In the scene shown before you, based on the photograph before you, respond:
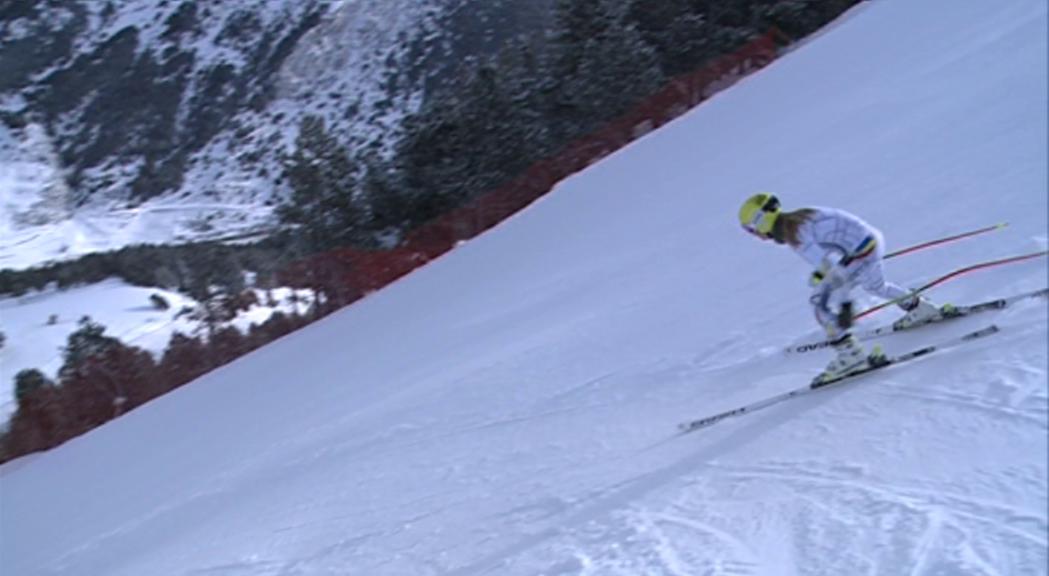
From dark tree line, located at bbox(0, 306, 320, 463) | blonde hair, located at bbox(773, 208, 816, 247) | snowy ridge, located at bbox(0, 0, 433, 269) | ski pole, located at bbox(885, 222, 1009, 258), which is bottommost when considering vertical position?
ski pole, located at bbox(885, 222, 1009, 258)

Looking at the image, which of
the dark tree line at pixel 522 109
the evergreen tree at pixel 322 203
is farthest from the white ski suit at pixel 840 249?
the evergreen tree at pixel 322 203

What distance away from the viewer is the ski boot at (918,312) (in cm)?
586

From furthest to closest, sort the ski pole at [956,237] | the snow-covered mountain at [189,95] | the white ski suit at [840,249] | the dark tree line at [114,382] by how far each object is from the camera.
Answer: the snow-covered mountain at [189,95] < the dark tree line at [114,382] < the ski pole at [956,237] < the white ski suit at [840,249]

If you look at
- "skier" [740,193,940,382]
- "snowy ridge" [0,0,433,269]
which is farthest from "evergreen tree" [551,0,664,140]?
"snowy ridge" [0,0,433,269]

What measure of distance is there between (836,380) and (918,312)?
74cm

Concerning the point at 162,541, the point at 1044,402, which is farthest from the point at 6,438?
the point at 1044,402

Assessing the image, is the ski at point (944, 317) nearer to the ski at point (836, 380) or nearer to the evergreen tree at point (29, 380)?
the ski at point (836, 380)

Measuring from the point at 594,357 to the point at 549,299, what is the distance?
374cm

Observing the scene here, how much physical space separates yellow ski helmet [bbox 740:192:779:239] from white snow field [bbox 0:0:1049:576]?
1.06m

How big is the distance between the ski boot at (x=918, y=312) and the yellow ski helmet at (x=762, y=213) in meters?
1.05

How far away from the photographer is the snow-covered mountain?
1924 inches

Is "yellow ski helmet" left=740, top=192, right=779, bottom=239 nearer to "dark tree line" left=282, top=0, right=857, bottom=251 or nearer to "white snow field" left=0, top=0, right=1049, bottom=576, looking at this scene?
"white snow field" left=0, top=0, right=1049, bottom=576

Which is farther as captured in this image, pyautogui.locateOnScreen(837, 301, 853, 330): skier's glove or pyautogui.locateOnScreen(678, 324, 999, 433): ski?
pyautogui.locateOnScreen(837, 301, 853, 330): skier's glove

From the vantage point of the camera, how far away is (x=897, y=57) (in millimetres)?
15750
